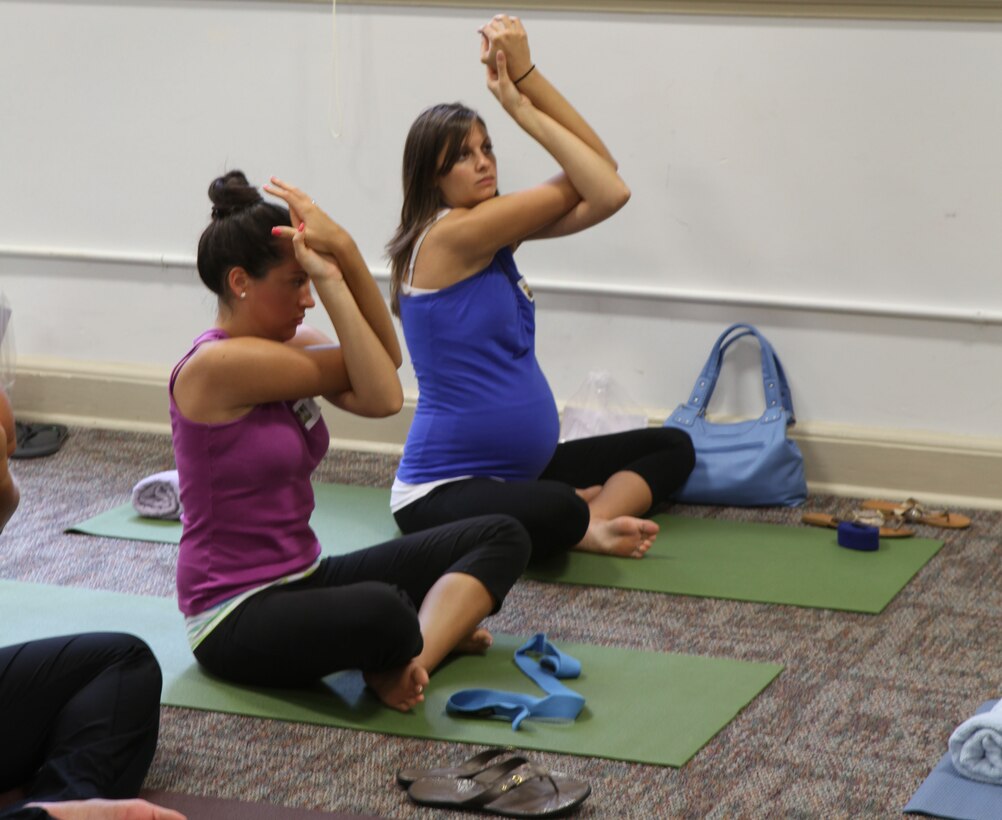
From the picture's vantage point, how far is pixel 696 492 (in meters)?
3.67

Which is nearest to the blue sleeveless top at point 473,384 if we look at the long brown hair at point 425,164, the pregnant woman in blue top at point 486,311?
the pregnant woman in blue top at point 486,311

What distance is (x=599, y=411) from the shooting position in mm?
3918

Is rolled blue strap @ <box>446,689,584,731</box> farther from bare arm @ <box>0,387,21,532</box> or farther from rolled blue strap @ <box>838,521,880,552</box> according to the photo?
rolled blue strap @ <box>838,521,880,552</box>

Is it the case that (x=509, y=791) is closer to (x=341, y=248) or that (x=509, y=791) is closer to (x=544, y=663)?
(x=544, y=663)

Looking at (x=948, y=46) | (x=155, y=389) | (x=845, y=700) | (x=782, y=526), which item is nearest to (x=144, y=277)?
(x=155, y=389)

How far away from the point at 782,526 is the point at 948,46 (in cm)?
122

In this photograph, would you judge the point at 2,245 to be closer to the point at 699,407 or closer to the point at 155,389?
the point at 155,389

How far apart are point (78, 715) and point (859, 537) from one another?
1880 mm

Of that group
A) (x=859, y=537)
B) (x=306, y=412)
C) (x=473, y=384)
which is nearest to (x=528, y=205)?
(x=473, y=384)

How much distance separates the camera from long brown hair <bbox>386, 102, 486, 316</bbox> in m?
3.01

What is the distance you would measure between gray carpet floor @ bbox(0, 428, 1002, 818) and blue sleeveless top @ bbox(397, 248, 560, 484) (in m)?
0.30

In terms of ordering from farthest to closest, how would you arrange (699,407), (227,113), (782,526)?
(227,113) → (699,407) → (782,526)

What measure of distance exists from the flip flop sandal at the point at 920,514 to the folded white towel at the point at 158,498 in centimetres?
165

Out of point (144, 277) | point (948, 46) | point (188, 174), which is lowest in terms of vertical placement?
point (144, 277)
